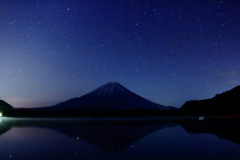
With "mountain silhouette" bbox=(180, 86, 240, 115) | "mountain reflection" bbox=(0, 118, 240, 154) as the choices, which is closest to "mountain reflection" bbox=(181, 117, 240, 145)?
"mountain reflection" bbox=(0, 118, 240, 154)

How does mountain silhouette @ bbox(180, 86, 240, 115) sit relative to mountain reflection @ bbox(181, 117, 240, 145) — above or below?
above

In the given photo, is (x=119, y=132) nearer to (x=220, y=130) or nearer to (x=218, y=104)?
(x=220, y=130)

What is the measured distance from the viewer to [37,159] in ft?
34.7

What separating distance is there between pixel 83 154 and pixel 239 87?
12721 cm

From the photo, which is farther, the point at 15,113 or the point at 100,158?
the point at 15,113

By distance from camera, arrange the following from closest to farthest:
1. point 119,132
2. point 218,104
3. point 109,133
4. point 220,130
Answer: point 109,133
point 119,132
point 220,130
point 218,104

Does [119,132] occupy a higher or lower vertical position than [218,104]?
lower

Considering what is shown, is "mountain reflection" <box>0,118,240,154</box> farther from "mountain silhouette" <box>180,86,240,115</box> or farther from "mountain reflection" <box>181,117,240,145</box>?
"mountain silhouette" <box>180,86,240,115</box>

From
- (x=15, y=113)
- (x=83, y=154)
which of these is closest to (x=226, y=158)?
(x=83, y=154)

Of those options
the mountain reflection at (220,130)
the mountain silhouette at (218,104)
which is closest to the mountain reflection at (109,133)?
the mountain reflection at (220,130)

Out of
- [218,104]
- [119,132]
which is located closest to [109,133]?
[119,132]

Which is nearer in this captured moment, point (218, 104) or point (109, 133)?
point (109, 133)

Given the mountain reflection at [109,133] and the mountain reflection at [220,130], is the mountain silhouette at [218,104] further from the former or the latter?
the mountain reflection at [109,133]

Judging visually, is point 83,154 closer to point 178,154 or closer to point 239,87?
point 178,154
